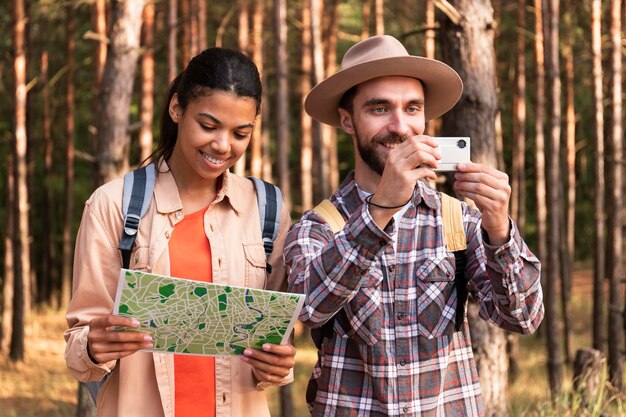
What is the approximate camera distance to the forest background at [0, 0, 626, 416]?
19.1 feet

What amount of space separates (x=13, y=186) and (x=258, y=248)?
12.7 m

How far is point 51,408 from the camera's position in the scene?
11758mm

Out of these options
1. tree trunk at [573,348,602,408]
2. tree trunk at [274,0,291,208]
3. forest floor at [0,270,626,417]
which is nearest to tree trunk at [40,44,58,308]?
forest floor at [0,270,626,417]

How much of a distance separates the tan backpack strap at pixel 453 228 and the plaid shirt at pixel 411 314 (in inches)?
0.9

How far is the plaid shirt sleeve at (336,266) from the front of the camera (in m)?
2.57

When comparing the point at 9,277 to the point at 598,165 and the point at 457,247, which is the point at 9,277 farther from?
the point at 457,247

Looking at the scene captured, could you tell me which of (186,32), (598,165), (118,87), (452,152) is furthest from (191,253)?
(186,32)

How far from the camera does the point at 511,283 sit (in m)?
2.71

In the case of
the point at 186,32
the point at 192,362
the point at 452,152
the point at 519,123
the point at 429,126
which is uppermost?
the point at 186,32

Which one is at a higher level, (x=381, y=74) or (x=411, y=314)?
(x=381, y=74)

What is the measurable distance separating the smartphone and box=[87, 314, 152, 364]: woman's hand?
1.06 metres

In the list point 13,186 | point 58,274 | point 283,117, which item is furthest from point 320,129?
point 58,274

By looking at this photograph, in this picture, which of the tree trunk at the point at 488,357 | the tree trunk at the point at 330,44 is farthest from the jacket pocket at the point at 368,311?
the tree trunk at the point at 330,44

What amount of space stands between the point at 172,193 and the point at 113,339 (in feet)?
1.98
